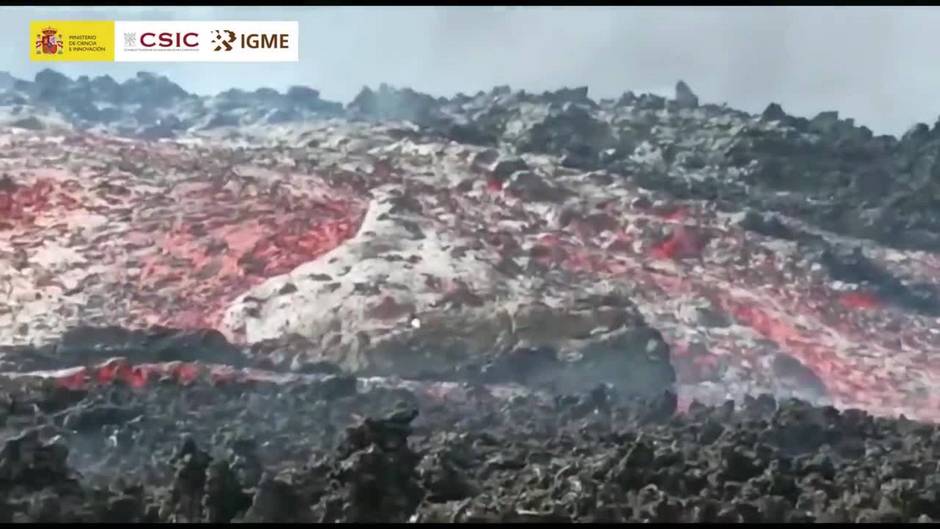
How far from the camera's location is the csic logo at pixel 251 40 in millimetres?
6613

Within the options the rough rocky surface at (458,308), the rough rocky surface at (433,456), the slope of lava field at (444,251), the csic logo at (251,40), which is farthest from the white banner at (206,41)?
the rough rocky surface at (433,456)

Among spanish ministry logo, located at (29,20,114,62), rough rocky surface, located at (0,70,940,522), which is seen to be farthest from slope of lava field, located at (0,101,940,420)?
spanish ministry logo, located at (29,20,114,62)

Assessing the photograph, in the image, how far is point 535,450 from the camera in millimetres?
6180

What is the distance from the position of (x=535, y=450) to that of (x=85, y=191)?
2288 millimetres

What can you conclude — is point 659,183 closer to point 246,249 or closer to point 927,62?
point 927,62

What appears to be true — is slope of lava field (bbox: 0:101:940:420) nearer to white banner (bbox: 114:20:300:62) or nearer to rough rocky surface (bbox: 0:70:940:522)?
rough rocky surface (bbox: 0:70:940:522)

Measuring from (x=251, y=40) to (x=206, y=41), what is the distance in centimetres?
20

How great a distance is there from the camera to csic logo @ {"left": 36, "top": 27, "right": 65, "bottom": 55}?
6.60 m

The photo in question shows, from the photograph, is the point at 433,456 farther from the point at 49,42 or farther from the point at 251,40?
the point at 49,42

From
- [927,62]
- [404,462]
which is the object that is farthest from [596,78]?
[404,462]

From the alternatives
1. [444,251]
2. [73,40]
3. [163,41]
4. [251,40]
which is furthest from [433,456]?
[73,40]

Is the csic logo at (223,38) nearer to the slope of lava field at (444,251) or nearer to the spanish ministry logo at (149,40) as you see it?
the spanish ministry logo at (149,40)

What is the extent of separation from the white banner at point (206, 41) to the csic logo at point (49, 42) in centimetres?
25

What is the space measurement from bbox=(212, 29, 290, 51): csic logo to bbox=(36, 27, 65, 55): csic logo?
679 mm
